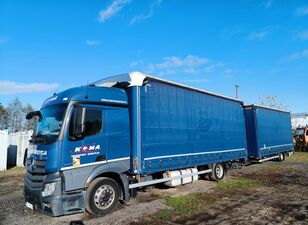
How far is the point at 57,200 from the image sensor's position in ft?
19.5

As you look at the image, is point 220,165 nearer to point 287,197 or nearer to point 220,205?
point 287,197

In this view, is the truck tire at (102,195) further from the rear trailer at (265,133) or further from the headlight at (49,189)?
the rear trailer at (265,133)

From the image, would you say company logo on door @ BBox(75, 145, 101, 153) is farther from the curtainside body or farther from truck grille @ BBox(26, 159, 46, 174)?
the curtainside body

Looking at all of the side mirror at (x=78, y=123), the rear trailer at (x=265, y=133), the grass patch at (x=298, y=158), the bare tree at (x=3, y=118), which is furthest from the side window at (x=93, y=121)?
the bare tree at (x=3, y=118)

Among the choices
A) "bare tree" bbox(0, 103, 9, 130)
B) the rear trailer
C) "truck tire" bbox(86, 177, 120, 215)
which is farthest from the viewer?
"bare tree" bbox(0, 103, 9, 130)

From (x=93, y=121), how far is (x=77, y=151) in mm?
868

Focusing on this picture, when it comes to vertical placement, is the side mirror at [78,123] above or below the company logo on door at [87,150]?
above

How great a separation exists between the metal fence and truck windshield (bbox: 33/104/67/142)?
489 inches

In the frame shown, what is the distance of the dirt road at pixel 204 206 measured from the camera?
21.2 feet

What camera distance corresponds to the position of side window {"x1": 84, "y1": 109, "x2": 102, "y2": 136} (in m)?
6.63

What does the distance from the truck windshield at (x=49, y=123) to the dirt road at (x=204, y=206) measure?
2.14 meters

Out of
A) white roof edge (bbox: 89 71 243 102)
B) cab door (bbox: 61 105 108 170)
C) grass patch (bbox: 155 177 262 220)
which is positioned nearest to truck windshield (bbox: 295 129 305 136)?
grass patch (bbox: 155 177 262 220)

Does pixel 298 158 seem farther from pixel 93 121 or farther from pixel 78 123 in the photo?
pixel 78 123

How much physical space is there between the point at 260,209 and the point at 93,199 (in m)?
4.49
